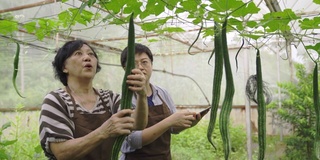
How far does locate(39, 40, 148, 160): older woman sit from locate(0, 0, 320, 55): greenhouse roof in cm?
39

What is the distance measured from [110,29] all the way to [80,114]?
21.2 ft

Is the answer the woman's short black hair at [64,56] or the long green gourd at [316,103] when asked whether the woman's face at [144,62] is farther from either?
the long green gourd at [316,103]

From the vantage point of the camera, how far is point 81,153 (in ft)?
6.43

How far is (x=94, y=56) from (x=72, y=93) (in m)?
0.28

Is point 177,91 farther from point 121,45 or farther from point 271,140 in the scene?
point 271,140

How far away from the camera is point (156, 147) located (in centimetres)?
261

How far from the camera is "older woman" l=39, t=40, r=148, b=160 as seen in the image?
6.24 ft

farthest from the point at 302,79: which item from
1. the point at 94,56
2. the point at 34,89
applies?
the point at 94,56

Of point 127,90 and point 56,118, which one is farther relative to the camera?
point 56,118

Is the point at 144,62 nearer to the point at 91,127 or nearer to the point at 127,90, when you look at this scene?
the point at 91,127

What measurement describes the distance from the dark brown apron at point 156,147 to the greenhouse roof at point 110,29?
1.80 feet

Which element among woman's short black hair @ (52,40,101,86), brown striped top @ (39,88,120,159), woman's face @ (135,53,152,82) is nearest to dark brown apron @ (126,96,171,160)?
woman's face @ (135,53,152,82)

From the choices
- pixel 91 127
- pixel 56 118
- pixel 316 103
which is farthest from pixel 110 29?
pixel 316 103

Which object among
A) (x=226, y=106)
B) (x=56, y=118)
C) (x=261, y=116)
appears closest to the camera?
(x=226, y=106)
